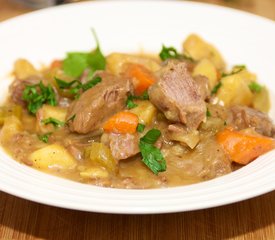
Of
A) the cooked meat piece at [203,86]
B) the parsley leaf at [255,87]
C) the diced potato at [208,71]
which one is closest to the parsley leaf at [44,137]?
the cooked meat piece at [203,86]

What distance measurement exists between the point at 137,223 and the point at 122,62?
1835 millimetres

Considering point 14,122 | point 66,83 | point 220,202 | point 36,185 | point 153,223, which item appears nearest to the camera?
point 220,202

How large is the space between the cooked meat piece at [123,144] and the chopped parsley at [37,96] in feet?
2.89

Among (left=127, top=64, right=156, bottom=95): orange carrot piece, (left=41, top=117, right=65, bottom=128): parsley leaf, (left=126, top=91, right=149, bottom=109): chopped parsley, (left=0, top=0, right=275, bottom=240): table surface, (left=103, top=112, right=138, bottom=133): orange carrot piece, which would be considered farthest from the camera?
(left=127, top=64, right=156, bottom=95): orange carrot piece

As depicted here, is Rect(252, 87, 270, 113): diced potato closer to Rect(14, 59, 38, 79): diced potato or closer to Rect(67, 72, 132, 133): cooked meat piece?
Rect(67, 72, 132, 133): cooked meat piece

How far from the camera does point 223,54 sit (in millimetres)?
5555

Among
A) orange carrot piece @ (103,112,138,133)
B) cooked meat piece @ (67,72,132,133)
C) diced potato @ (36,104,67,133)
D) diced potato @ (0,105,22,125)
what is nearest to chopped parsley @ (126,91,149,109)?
cooked meat piece @ (67,72,132,133)

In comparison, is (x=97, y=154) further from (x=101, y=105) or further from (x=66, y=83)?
(x=66, y=83)

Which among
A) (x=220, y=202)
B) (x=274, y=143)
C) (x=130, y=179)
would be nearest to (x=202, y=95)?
(x=274, y=143)

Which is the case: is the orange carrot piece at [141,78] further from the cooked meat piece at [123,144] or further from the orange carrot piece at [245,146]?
the orange carrot piece at [245,146]

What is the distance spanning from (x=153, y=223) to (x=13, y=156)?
1234 millimetres

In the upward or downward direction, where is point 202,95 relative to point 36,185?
upward

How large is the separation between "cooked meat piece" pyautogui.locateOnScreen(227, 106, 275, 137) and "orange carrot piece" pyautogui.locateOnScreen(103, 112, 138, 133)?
0.84 metres

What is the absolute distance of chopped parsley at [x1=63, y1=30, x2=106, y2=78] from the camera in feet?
17.4
